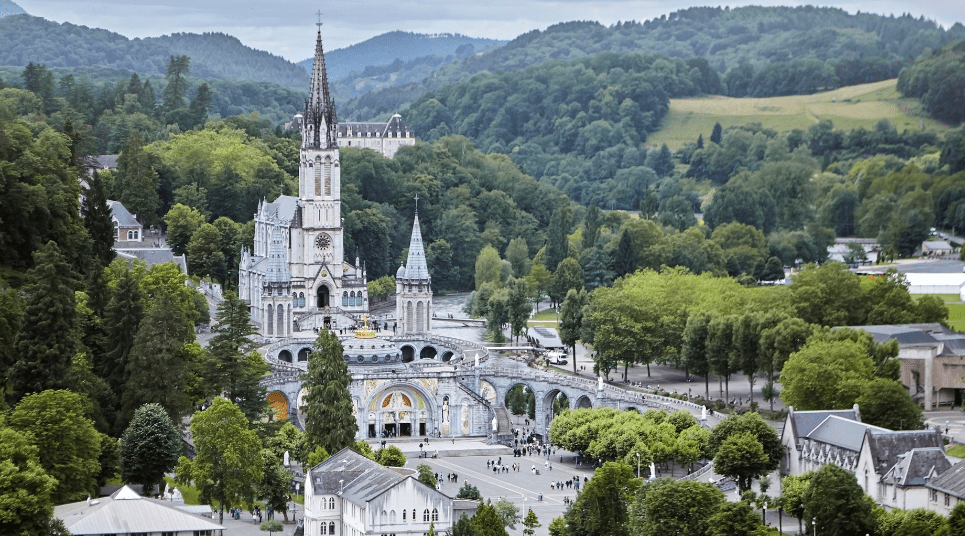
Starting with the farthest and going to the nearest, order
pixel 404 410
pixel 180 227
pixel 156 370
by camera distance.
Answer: pixel 180 227 → pixel 404 410 → pixel 156 370

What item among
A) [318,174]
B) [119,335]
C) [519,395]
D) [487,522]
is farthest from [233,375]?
[318,174]

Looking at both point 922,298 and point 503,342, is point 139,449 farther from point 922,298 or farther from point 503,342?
point 922,298

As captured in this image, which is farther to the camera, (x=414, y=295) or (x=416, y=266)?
(x=414, y=295)

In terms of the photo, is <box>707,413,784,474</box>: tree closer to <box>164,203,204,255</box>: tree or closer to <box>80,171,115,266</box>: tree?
<box>80,171,115,266</box>: tree

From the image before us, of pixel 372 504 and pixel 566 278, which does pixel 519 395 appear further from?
pixel 372 504

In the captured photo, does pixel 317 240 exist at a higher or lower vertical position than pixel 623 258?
higher

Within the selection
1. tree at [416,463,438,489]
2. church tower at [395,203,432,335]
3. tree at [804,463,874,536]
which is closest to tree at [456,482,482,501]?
tree at [416,463,438,489]

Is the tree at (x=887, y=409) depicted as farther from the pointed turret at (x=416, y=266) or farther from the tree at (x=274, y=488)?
the pointed turret at (x=416, y=266)

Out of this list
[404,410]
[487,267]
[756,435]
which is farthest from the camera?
[487,267]
